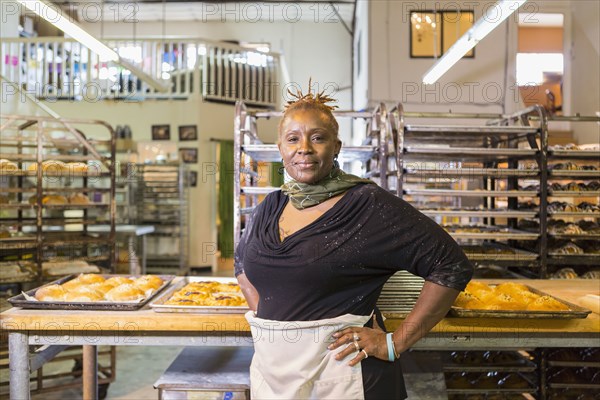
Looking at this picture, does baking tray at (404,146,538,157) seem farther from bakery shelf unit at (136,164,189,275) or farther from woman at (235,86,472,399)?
bakery shelf unit at (136,164,189,275)

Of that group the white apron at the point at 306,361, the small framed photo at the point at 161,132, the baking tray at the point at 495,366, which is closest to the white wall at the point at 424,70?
the small framed photo at the point at 161,132

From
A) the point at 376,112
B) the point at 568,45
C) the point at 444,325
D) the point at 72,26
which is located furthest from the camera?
the point at 568,45

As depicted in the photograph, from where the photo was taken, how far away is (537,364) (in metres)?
2.96

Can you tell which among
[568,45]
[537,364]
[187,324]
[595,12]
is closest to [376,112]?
[537,364]

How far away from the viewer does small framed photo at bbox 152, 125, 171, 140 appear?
421 inches

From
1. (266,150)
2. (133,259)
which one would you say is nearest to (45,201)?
(133,259)

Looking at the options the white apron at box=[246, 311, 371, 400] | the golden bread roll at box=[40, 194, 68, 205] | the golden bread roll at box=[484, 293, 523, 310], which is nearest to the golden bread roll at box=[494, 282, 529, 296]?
the golden bread roll at box=[484, 293, 523, 310]

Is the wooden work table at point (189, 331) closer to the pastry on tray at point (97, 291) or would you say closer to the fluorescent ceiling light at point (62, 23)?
the pastry on tray at point (97, 291)

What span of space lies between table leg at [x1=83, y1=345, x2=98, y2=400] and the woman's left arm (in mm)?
2218

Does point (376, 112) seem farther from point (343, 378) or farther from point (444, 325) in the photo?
point (343, 378)

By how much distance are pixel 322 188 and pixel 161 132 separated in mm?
9496

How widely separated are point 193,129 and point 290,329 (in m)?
9.50

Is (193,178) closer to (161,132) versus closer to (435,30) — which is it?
(161,132)

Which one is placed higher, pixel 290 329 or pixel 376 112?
pixel 376 112
